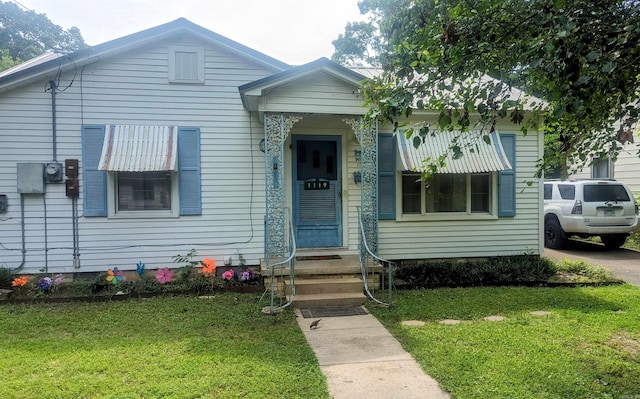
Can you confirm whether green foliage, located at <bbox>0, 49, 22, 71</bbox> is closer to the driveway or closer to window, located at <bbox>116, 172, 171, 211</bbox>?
window, located at <bbox>116, 172, 171, 211</bbox>

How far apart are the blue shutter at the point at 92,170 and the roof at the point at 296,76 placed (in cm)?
257

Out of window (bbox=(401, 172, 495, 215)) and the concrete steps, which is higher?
window (bbox=(401, 172, 495, 215))

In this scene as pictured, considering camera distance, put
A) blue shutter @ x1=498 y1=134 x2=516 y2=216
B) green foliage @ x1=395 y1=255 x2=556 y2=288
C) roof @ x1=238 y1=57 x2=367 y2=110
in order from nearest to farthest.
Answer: roof @ x1=238 y1=57 x2=367 y2=110, green foliage @ x1=395 y1=255 x2=556 y2=288, blue shutter @ x1=498 y1=134 x2=516 y2=216

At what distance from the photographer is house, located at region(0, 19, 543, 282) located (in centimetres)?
593

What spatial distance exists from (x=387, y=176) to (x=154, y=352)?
465cm

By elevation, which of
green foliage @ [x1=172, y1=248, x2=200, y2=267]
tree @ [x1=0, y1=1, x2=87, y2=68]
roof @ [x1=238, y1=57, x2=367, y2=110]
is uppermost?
tree @ [x1=0, y1=1, x2=87, y2=68]

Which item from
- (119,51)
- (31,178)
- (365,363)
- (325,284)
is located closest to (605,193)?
(325,284)

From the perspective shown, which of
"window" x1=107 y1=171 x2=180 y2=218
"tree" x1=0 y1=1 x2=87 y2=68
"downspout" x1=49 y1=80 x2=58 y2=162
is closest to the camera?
"downspout" x1=49 y1=80 x2=58 y2=162

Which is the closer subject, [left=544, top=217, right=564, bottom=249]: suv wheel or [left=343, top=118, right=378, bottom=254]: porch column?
[left=343, top=118, right=378, bottom=254]: porch column

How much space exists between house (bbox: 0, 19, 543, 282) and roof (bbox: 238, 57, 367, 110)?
21 millimetres

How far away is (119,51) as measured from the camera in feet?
20.2

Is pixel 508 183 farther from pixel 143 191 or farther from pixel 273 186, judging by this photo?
pixel 143 191

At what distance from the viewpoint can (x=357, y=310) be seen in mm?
5070

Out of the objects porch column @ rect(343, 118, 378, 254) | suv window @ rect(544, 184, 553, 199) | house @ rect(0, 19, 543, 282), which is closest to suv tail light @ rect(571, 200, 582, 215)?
suv window @ rect(544, 184, 553, 199)
